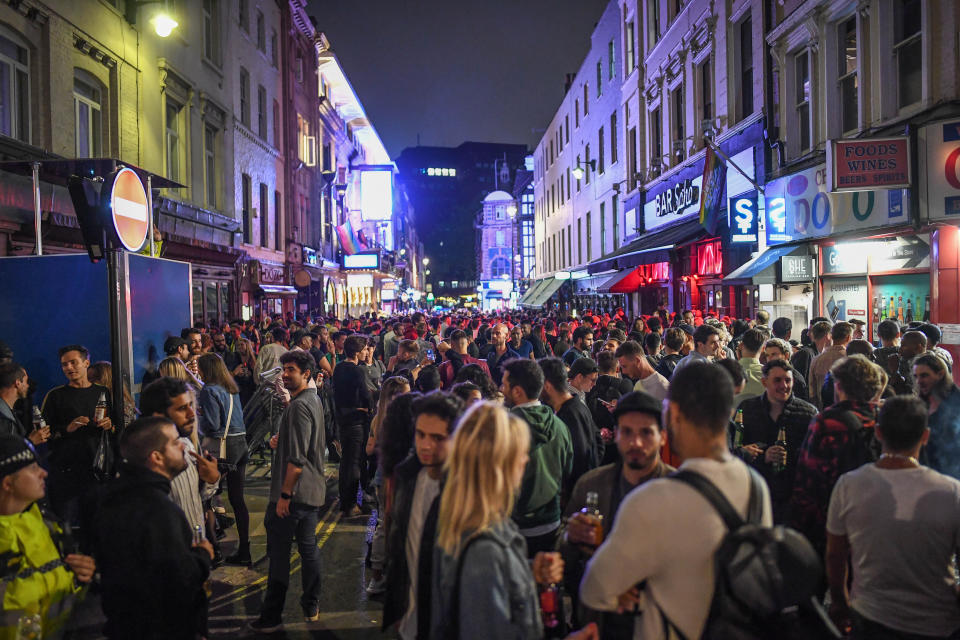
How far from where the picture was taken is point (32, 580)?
3.25 metres

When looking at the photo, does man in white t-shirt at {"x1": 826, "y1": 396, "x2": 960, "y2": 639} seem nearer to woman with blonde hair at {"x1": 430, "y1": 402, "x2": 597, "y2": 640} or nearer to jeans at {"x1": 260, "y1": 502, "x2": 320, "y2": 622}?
woman with blonde hair at {"x1": 430, "y1": 402, "x2": 597, "y2": 640}

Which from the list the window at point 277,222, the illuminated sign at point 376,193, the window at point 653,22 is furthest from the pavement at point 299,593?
the illuminated sign at point 376,193

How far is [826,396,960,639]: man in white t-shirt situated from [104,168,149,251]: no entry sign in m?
5.73

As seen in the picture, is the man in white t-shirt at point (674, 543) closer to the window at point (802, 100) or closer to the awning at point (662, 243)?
the window at point (802, 100)

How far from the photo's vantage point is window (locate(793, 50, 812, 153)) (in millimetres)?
14547

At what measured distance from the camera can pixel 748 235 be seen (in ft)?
53.2

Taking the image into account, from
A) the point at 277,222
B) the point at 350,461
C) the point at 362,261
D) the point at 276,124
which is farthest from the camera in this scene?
the point at 362,261

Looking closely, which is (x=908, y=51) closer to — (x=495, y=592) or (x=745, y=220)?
(x=745, y=220)

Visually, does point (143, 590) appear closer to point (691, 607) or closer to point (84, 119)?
point (691, 607)

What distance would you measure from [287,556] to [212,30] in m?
20.4

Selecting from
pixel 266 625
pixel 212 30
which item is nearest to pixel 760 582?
pixel 266 625

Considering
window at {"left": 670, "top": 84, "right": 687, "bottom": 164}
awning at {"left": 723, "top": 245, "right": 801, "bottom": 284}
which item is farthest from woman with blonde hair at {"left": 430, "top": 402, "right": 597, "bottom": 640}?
window at {"left": 670, "top": 84, "right": 687, "bottom": 164}

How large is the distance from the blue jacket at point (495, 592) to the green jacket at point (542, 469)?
1615 mm

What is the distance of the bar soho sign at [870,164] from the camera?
10438mm
